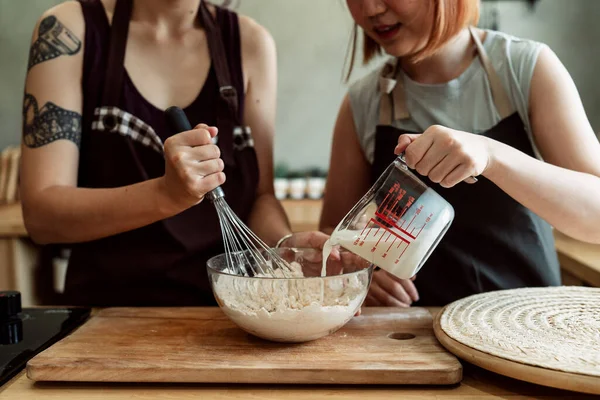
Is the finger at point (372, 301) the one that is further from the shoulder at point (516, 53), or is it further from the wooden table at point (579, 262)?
the wooden table at point (579, 262)

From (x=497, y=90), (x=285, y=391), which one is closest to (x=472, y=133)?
(x=497, y=90)

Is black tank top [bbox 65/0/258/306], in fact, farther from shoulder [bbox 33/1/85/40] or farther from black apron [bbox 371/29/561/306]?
black apron [bbox 371/29/561/306]

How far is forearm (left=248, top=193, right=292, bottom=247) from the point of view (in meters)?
1.33

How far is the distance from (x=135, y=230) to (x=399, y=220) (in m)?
0.64

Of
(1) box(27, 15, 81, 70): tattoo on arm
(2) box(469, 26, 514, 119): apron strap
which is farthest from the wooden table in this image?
(1) box(27, 15, 81, 70): tattoo on arm

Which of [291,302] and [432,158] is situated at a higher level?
[432,158]

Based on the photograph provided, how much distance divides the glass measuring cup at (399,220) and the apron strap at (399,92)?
0.48 meters

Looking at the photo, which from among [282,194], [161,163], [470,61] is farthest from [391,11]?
[282,194]

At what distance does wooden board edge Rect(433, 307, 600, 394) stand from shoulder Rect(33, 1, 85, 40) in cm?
96

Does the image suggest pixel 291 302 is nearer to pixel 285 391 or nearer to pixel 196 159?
pixel 285 391

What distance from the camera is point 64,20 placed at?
50.6 inches

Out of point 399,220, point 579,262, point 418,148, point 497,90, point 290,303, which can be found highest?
point 497,90

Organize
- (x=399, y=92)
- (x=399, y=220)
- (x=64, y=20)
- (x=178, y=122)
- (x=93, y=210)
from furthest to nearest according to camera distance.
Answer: (x=399, y=92), (x=64, y=20), (x=93, y=210), (x=178, y=122), (x=399, y=220)

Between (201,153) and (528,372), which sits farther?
(201,153)
